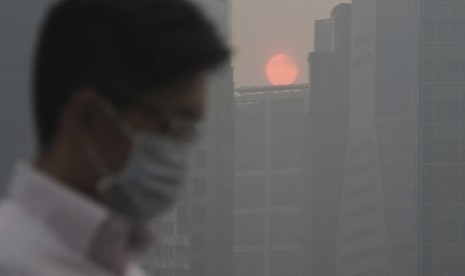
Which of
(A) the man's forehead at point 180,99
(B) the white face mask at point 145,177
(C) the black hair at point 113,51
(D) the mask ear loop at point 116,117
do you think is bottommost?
(B) the white face mask at point 145,177

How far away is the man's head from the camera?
1805 millimetres

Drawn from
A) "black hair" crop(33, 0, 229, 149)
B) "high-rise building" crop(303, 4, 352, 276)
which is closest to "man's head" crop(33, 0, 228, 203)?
"black hair" crop(33, 0, 229, 149)

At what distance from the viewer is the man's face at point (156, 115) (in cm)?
184

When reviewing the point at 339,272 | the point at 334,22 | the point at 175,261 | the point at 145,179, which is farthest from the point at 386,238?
the point at 145,179

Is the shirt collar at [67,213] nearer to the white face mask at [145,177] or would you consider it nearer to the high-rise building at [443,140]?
the white face mask at [145,177]

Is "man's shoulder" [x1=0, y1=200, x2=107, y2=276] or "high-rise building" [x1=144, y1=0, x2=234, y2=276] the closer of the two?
"man's shoulder" [x1=0, y1=200, x2=107, y2=276]

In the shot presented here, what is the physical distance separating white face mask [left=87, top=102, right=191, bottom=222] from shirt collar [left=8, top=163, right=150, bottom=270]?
0.07 meters

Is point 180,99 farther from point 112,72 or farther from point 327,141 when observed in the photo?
point 327,141

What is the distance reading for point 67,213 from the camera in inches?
69.1

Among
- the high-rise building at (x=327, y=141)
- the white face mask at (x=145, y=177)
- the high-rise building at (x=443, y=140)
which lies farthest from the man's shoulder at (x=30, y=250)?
the high-rise building at (x=327, y=141)

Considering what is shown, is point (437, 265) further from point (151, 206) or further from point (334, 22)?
point (151, 206)

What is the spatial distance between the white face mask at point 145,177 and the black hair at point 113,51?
0.26 ft

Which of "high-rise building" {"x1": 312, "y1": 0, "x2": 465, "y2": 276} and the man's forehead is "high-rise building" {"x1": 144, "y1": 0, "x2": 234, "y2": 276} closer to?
"high-rise building" {"x1": 312, "y1": 0, "x2": 465, "y2": 276}

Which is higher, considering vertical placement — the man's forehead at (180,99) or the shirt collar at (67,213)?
the man's forehead at (180,99)
